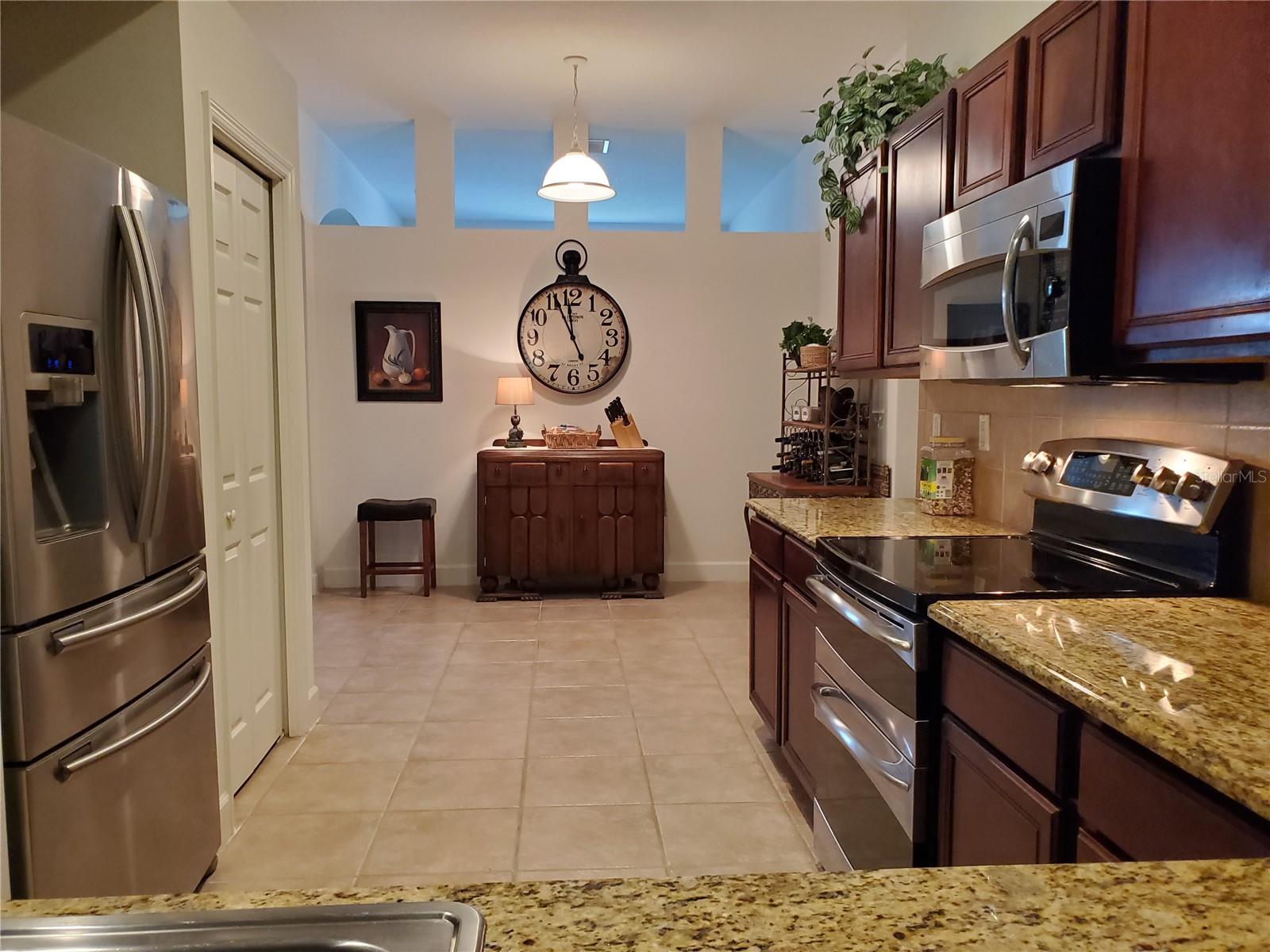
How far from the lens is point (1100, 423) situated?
200 centimetres

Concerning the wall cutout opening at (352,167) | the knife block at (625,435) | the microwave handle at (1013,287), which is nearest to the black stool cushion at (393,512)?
the knife block at (625,435)

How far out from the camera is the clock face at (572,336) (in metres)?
5.41

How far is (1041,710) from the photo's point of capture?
1.23m

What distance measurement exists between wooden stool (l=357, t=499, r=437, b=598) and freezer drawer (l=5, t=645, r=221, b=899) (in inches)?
117

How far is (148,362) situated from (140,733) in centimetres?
77

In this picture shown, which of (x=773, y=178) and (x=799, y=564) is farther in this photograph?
(x=773, y=178)

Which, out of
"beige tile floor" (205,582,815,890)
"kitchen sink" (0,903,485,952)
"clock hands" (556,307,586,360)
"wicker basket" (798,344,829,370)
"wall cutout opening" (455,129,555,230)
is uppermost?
"wall cutout opening" (455,129,555,230)

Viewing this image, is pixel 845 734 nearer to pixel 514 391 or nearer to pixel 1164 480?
pixel 1164 480

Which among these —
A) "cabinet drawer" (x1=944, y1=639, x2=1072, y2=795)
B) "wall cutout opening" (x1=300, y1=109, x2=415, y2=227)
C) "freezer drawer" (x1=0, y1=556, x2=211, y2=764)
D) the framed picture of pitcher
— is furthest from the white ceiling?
"freezer drawer" (x1=0, y1=556, x2=211, y2=764)

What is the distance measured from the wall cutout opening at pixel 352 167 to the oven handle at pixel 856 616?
14.1ft

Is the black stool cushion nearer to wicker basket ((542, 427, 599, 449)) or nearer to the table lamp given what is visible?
the table lamp

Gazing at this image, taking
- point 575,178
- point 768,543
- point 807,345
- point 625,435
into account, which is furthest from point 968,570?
point 625,435

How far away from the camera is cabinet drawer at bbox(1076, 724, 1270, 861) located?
2.98ft

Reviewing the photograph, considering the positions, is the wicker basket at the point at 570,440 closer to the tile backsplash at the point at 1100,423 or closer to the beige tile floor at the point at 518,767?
the beige tile floor at the point at 518,767
